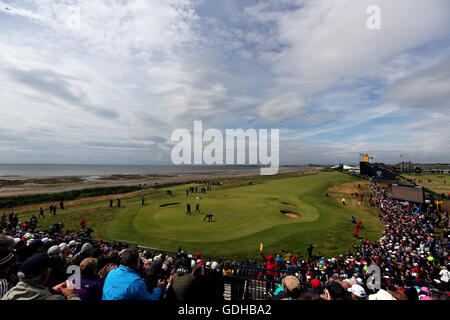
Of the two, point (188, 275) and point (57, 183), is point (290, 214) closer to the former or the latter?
point (188, 275)

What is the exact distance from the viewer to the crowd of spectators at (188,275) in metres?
2.88

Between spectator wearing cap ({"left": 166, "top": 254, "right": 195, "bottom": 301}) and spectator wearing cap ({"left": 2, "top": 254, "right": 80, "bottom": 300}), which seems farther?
spectator wearing cap ({"left": 166, "top": 254, "right": 195, "bottom": 301})

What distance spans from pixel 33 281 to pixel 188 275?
8.09ft

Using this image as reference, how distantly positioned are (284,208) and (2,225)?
34.4 m

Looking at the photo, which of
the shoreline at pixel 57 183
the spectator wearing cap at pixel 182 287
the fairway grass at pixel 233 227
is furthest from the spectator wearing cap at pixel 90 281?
the shoreline at pixel 57 183

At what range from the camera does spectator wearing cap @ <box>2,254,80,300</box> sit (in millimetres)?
2281

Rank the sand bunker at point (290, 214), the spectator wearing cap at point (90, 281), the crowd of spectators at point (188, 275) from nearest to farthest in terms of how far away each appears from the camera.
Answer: the crowd of spectators at point (188, 275), the spectator wearing cap at point (90, 281), the sand bunker at point (290, 214)

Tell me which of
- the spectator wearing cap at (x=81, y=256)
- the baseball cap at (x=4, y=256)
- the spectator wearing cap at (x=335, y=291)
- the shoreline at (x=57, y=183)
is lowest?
the shoreline at (x=57, y=183)

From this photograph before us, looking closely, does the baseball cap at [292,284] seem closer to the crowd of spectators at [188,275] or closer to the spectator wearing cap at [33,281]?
the crowd of spectators at [188,275]

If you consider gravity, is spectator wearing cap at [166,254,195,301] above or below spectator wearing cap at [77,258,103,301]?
below

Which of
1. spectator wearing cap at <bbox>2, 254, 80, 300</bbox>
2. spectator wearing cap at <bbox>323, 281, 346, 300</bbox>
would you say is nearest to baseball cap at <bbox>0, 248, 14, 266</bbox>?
spectator wearing cap at <bbox>2, 254, 80, 300</bbox>

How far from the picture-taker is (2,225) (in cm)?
2066

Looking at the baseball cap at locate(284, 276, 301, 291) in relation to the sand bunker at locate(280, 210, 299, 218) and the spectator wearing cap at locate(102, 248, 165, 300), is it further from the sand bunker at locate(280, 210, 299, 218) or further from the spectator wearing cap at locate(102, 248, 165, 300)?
the sand bunker at locate(280, 210, 299, 218)
